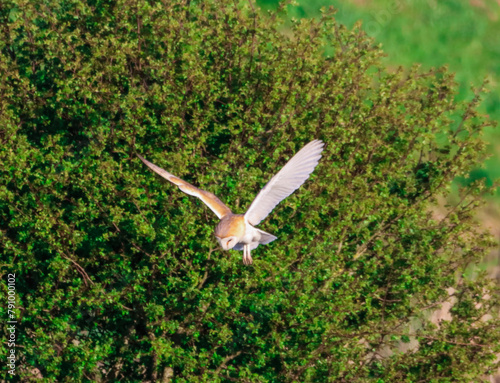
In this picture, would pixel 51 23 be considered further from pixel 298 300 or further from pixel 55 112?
pixel 298 300

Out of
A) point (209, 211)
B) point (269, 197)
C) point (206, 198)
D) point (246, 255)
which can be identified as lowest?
point (269, 197)

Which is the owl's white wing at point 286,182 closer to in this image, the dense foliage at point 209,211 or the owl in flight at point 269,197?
the owl in flight at point 269,197

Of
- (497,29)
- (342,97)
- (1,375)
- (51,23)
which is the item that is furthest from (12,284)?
(497,29)

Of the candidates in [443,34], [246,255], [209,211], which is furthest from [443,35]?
[246,255]

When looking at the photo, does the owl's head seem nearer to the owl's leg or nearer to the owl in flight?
the owl in flight

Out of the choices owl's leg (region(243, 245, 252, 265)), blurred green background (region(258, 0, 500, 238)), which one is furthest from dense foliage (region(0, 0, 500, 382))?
blurred green background (region(258, 0, 500, 238))

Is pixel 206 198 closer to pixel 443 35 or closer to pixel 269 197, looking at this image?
pixel 269 197

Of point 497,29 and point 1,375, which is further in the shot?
point 497,29
